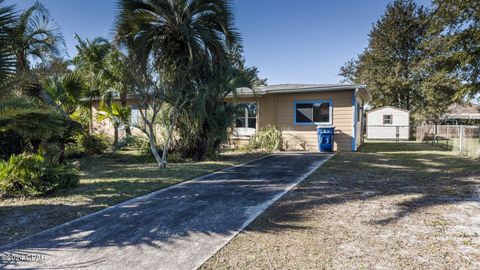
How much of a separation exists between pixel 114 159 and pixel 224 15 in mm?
6021

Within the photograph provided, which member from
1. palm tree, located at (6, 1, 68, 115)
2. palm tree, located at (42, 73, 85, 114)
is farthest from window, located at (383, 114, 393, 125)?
palm tree, located at (6, 1, 68, 115)

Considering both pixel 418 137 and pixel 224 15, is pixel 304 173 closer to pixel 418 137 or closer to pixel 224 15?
pixel 224 15

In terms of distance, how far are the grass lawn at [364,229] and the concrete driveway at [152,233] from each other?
0.93 feet

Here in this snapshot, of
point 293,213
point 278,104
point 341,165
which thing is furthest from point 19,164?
point 278,104

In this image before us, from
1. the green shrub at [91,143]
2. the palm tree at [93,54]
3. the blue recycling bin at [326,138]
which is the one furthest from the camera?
the blue recycling bin at [326,138]

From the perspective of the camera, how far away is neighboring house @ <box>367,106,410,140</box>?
73.7ft

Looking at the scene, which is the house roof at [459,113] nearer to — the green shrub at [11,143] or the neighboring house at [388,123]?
the neighboring house at [388,123]

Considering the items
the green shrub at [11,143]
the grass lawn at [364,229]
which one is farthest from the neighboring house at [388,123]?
the green shrub at [11,143]

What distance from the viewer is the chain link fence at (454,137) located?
430 inches

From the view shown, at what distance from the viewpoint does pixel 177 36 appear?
759 centimetres

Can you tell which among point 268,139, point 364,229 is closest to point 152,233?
point 364,229

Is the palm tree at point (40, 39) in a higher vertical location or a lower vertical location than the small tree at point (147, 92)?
higher

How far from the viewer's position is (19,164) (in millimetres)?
4625

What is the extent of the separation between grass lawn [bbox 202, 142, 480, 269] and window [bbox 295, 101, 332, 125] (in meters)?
6.78
